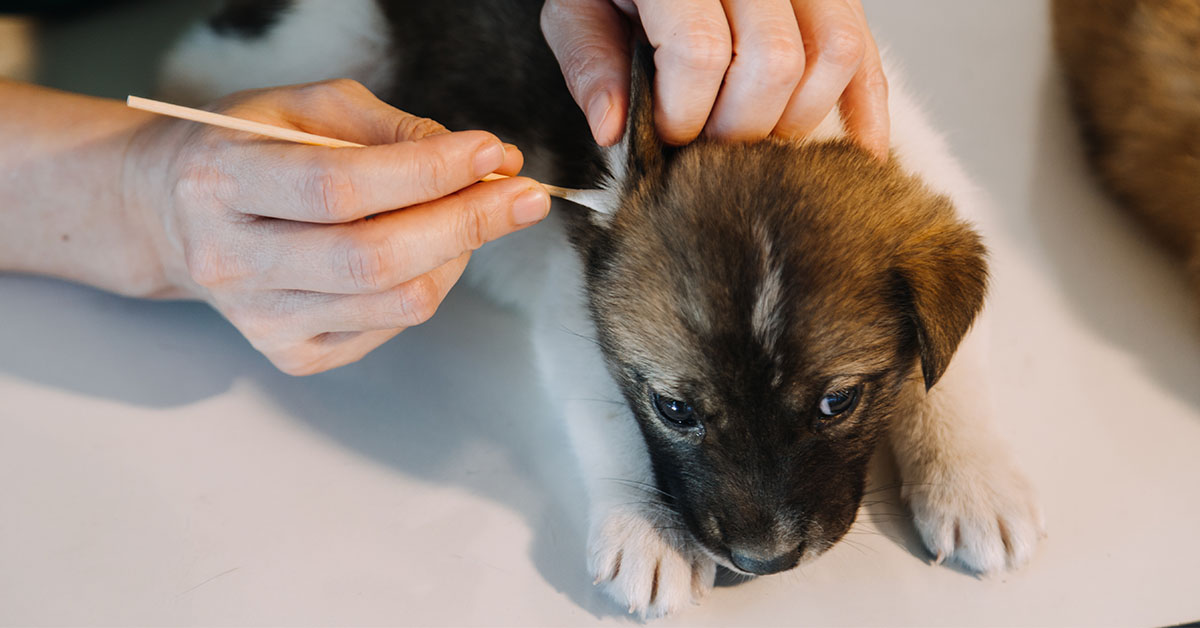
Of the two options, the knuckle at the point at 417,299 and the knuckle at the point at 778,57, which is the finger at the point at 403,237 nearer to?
the knuckle at the point at 417,299

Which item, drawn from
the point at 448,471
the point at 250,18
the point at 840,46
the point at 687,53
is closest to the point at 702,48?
the point at 687,53

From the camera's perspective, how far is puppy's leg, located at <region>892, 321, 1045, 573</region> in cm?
141

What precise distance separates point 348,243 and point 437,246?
13cm

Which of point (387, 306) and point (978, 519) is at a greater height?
point (387, 306)

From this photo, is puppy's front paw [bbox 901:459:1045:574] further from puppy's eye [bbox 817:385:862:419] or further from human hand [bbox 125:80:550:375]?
human hand [bbox 125:80:550:375]

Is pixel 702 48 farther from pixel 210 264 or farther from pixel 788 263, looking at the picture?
pixel 210 264

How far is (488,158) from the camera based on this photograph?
3.91ft

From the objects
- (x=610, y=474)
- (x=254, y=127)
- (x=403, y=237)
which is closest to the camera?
(x=254, y=127)

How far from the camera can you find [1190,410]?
5.44ft

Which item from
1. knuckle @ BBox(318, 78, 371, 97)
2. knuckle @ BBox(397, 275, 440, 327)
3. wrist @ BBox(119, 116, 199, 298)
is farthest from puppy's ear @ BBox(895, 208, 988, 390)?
wrist @ BBox(119, 116, 199, 298)

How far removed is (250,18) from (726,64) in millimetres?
1384

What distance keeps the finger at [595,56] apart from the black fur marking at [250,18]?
866 millimetres

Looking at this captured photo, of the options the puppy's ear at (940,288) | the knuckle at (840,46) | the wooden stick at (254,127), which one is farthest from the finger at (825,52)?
the wooden stick at (254,127)

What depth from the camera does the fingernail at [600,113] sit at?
133cm
